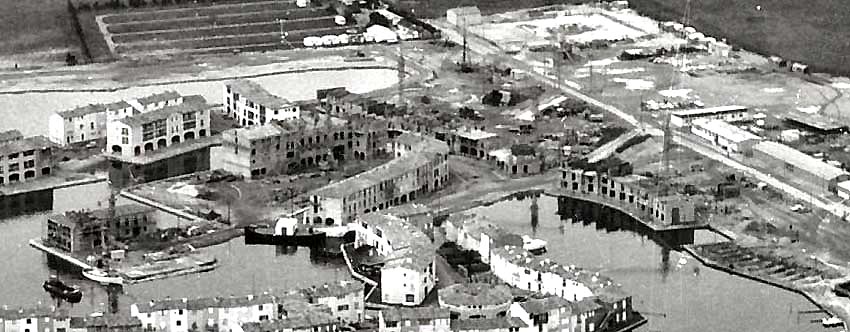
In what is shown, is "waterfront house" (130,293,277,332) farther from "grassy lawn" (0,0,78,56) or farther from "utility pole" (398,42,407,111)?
"grassy lawn" (0,0,78,56)

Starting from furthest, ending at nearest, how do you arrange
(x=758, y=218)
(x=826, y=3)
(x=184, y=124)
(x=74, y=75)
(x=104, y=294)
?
(x=826, y=3), (x=74, y=75), (x=184, y=124), (x=758, y=218), (x=104, y=294)

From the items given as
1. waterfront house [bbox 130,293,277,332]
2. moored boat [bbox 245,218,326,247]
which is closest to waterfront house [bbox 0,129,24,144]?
moored boat [bbox 245,218,326,247]

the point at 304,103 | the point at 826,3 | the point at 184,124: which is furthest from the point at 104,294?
the point at 826,3

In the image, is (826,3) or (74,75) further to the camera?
(826,3)

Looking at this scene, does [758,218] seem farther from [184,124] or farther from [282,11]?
[282,11]

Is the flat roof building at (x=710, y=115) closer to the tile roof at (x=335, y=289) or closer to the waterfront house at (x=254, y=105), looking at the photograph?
the waterfront house at (x=254, y=105)

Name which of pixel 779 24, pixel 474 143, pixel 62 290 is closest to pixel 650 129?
pixel 474 143

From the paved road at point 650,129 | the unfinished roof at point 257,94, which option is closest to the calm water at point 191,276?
the unfinished roof at point 257,94
